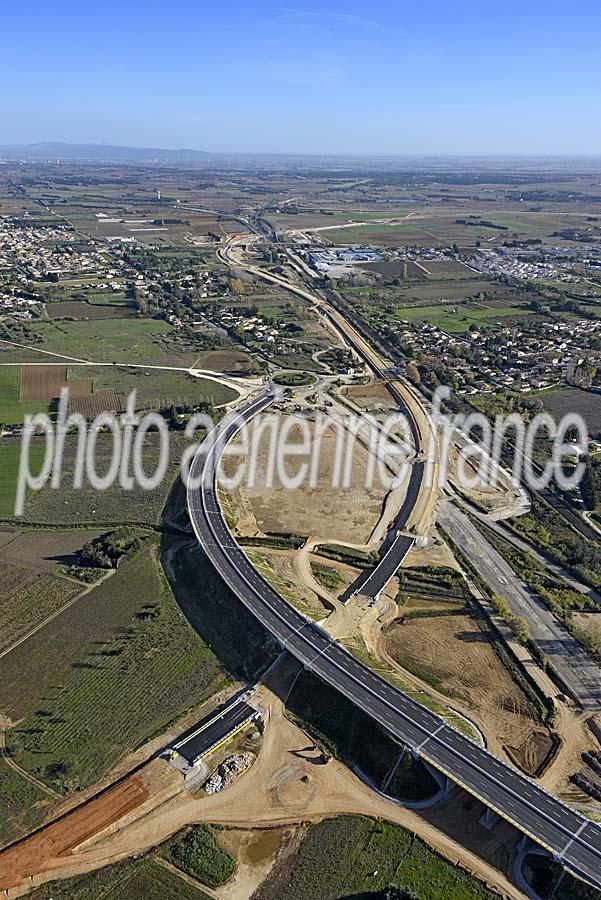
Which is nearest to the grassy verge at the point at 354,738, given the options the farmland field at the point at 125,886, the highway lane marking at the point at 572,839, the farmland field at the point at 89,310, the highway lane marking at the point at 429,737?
the highway lane marking at the point at 429,737

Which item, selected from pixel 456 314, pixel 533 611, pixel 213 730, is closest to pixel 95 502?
pixel 213 730

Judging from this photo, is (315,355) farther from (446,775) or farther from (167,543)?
(446,775)

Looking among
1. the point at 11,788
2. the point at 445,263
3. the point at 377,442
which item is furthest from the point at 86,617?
the point at 445,263

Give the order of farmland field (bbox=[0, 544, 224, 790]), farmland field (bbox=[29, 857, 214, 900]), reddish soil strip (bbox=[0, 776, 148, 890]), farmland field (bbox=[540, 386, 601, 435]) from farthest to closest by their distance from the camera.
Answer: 1. farmland field (bbox=[540, 386, 601, 435])
2. farmland field (bbox=[0, 544, 224, 790])
3. reddish soil strip (bbox=[0, 776, 148, 890])
4. farmland field (bbox=[29, 857, 214, 900])

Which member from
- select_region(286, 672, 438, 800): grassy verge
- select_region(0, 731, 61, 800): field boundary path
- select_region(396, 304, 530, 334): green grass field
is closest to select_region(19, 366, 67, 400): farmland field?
select_region(0, 731, 61, 800): field boundary path

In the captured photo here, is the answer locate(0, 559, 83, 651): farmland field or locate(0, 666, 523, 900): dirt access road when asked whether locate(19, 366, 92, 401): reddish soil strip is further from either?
locate(0, 666, 523, 900): dirt access road

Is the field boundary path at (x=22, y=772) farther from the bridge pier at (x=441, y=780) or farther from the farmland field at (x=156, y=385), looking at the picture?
the farmland field at (x=156, y=385)

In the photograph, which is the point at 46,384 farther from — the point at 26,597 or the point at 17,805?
the point at 17,805
